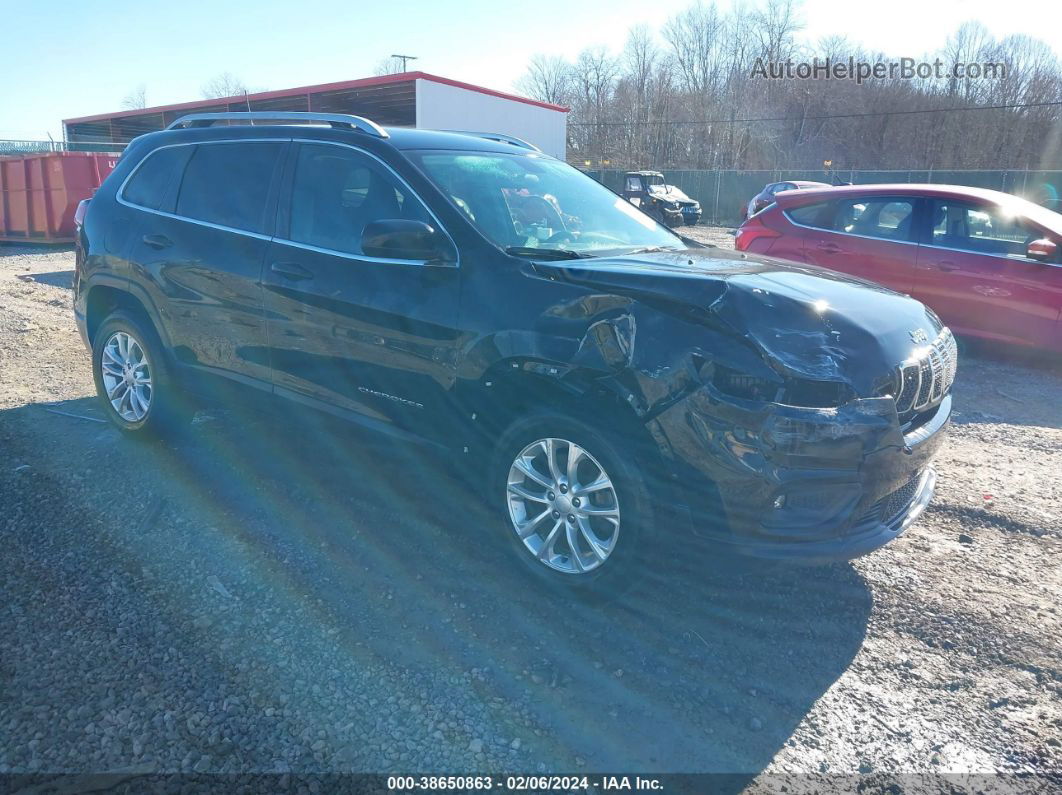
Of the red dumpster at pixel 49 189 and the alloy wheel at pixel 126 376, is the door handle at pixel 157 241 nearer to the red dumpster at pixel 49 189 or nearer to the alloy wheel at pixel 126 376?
the alloy wheel at pixel 126 376

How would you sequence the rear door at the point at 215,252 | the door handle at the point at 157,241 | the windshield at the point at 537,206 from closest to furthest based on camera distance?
the windshield at the point at 537,206, the rear door at the point at 215,252, the door handle at the point at 157,241

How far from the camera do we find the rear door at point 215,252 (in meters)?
4.46

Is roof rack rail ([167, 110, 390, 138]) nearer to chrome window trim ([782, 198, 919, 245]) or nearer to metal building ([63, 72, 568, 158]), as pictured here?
chrome window trim ([782, 198, 919, 245])

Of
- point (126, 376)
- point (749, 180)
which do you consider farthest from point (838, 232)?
point (749, 180)

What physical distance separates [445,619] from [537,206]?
219 centimetres

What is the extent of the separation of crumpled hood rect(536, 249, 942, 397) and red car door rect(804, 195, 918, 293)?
480cm

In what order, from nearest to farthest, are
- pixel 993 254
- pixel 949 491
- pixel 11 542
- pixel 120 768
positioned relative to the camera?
pixel 120 768, pixel 11 542, pixel 949 491, pixel 993 254

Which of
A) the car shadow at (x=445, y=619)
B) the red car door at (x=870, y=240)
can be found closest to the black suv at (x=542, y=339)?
the car shadow at (x=445, y=619)

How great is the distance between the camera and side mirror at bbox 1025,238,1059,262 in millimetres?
7219

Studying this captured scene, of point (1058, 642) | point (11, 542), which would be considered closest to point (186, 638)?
point (11, 542)

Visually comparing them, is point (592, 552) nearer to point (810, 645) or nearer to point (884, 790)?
point (810, 645)

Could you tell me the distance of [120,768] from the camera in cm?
248

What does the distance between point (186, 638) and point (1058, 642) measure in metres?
3.49

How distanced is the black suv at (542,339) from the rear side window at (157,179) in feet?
0.06
